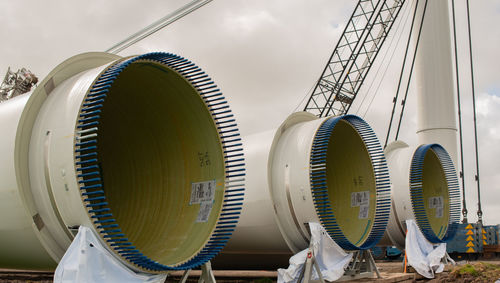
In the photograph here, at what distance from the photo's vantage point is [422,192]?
1505 cm

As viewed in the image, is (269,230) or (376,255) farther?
(376,255)

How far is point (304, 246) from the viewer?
33.2 ft

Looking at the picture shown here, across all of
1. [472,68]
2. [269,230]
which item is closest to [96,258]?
[269,230]

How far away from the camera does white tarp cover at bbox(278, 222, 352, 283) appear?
362 inches

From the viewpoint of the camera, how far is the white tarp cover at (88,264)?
562 cm

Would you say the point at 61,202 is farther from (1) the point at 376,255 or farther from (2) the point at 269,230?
(1) the point at 376,255

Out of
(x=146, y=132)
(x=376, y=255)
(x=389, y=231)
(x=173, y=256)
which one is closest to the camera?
(x=173, y=256)

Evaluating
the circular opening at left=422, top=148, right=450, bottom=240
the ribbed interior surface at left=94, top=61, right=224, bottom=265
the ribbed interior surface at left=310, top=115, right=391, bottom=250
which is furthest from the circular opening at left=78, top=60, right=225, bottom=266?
the circular opening at left=422, top=148, right=450, bottom=240

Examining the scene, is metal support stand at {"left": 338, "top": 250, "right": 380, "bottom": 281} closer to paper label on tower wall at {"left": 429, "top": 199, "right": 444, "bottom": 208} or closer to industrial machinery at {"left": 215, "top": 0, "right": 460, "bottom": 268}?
industrial machinery at {"left": 215, "top": 0, "right": 460, "bottom": 268}

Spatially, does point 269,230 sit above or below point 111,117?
below

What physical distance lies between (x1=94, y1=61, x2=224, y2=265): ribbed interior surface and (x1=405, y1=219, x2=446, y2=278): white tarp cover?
23.5ft

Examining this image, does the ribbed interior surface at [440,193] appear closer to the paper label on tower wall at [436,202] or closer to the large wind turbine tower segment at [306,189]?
the paper label on tower wall at [436,202]

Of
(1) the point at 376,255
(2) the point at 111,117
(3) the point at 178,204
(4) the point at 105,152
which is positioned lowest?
(1) the point at 376,255

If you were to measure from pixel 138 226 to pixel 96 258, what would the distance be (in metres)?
2.30
